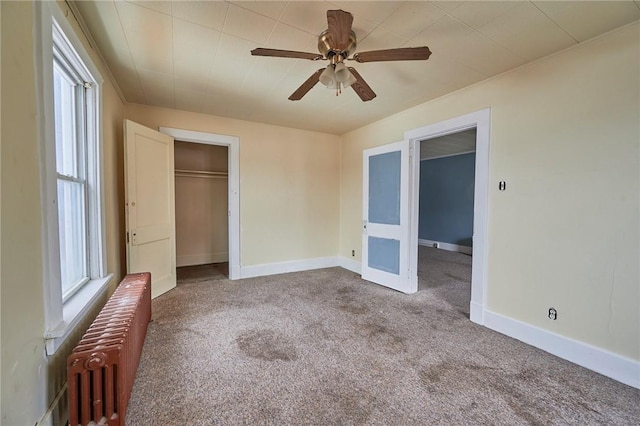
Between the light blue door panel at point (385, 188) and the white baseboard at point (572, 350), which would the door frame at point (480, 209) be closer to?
the white baseboard at point (572, 350)

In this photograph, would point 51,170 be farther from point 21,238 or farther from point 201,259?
point 201,259

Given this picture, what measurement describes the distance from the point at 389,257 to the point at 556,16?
9.39 ft

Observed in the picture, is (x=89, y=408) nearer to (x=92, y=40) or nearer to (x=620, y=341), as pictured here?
(x=92, y=40)

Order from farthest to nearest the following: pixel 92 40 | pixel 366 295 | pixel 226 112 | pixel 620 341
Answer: pixel 226 112
pixel 366 295
pixel 92 40
pixel 620 341

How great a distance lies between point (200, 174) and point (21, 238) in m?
4.25

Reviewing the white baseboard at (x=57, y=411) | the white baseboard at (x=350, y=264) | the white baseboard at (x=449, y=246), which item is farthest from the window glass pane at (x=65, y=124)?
the white baseboard at (x=449, y=246)

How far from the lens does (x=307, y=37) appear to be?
1.99 metres

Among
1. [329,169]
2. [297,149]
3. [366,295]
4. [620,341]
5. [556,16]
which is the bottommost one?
[366,295]

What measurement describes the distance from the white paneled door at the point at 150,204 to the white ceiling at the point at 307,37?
24.8 inches

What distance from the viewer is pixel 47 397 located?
1295mm

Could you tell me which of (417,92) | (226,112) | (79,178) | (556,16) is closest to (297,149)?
(226,112)

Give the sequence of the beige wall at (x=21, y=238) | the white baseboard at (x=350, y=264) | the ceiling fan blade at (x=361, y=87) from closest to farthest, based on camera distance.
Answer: the beige wall at (x=21, y=238) → the ceiling fan blade at (x=361, y=87) → the white baseboard at (x=350, y=264)

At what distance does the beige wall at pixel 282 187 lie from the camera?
409cm

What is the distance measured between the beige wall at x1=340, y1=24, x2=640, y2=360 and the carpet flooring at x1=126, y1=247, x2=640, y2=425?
1.51ft
